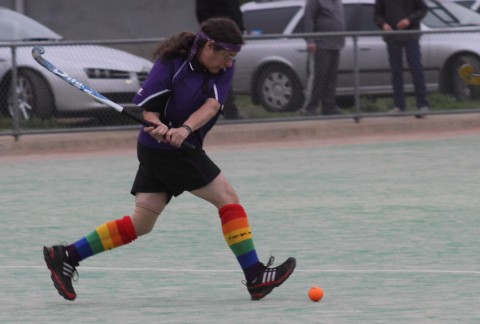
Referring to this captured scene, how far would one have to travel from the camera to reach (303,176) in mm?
13641

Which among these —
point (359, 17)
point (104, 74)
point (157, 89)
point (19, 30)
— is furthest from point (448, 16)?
point (157, 89)

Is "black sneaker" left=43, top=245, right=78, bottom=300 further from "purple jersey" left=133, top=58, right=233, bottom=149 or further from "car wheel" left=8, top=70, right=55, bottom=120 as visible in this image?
"car wheel" left=8, top=70, right=55, bottom=120

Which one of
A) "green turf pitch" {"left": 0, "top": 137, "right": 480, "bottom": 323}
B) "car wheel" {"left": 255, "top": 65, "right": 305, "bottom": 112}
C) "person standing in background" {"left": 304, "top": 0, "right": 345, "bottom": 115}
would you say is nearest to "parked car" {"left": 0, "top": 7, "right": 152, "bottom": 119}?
"green turf pitch" {"left": 0, "top": 137, "right": 480, "bottom": 323}

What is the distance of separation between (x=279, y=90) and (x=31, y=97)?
3127mm

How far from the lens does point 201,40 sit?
24.7ft

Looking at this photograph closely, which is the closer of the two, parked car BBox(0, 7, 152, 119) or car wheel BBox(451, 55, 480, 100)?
parked car BBox(0, 7, 152, 119)

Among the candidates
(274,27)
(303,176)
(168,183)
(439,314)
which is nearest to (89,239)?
(168,183)

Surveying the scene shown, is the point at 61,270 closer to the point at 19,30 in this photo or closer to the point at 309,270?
the point at 309,270

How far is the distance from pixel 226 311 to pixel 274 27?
13250 mm

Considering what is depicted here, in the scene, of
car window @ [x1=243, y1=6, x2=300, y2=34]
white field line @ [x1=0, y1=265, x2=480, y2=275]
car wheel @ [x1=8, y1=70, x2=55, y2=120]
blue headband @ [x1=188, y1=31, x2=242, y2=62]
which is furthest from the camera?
car window @ [x1=243, y1=6, x2=300, y2=34]

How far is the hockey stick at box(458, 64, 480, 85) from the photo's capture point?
1770cm

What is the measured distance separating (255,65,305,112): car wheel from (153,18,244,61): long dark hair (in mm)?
9877

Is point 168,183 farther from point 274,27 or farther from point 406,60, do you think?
point 274,27

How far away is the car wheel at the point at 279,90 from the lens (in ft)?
57.4
